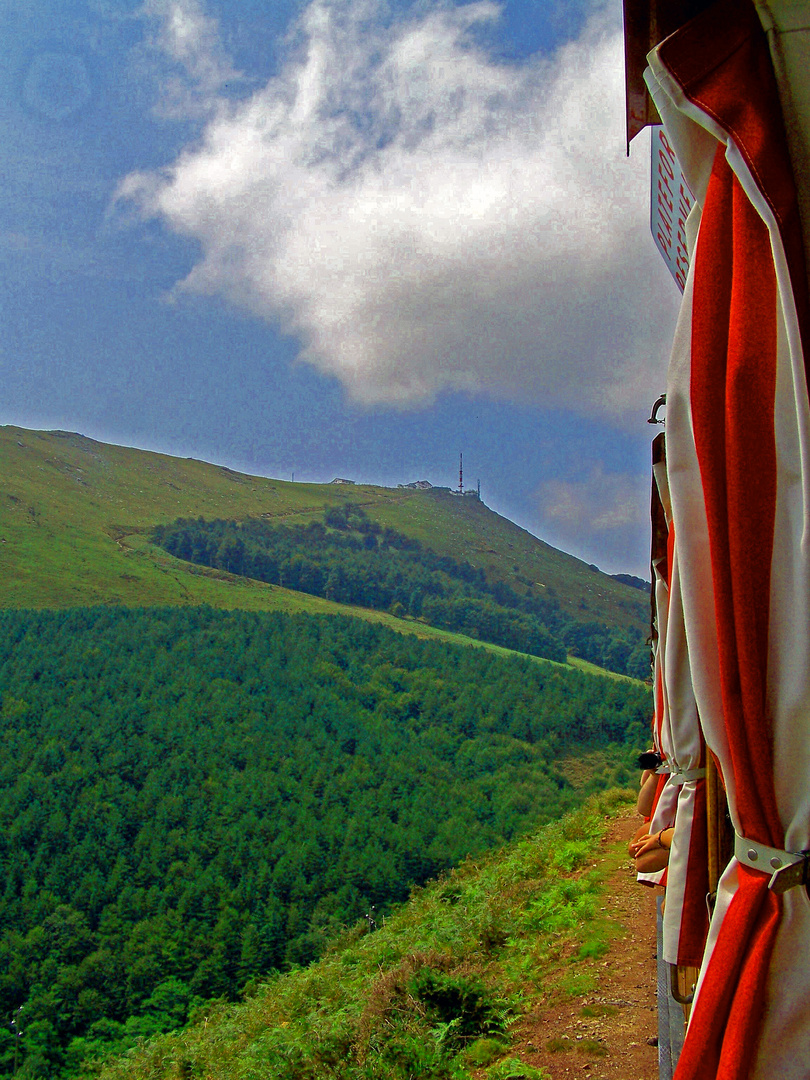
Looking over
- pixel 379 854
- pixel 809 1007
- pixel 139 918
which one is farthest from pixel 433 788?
pixel 809 1007

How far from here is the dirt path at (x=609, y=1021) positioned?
5747mm

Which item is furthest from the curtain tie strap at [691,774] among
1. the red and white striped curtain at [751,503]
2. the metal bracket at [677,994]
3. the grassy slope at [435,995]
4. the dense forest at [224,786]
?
the dense forest at [224,786]

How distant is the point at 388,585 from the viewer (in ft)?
372

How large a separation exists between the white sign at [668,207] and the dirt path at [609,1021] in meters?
5.50

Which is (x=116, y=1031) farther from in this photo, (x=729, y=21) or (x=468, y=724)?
(x=468, y=724)

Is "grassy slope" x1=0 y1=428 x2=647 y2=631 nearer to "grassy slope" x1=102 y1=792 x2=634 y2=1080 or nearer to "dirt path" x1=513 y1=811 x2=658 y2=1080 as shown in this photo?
"grassy slope" x1=102 y1=792 x2=634 y2=1080

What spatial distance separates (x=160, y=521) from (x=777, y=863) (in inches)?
4873

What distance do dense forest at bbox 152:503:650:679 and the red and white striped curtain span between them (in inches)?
3999

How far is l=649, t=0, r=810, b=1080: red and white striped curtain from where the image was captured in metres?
1.25

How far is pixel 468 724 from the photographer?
63750mm

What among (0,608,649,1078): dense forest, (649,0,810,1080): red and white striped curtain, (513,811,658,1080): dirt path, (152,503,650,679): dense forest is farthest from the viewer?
(152,503,650,679): dense forest

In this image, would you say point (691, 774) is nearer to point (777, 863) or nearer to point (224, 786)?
point (777, 863)

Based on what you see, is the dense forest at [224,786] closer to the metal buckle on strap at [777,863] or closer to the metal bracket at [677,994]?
the metal bracket at [677,994]

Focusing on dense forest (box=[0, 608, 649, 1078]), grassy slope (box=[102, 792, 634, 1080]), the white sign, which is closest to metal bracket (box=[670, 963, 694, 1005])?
the white sign
